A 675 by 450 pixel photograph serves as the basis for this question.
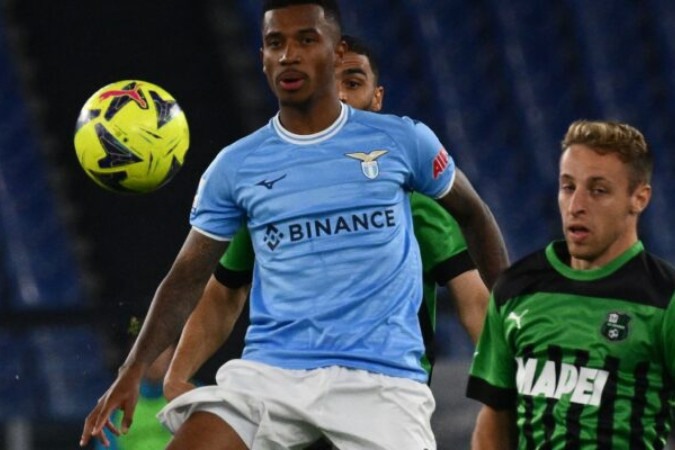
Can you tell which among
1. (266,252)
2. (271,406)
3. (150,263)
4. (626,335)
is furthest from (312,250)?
(150,263)

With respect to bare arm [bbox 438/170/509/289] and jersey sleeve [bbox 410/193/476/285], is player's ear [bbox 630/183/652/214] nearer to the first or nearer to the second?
bare arm [bbox 438/170/509/289]

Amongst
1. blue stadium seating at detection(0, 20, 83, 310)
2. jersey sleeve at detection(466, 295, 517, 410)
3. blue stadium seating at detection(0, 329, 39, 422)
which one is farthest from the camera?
blue stadium seating at detection(0, 20, 83, 310)

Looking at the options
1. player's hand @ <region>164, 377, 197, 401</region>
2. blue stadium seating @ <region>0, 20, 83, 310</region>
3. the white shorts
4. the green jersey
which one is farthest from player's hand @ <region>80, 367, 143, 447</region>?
blue stadium seating @ <region>0, 20, 83, 310</region>

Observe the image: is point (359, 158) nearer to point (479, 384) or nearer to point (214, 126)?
point (479, 384)

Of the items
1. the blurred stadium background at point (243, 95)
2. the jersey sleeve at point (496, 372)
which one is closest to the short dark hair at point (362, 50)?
Result: the jersey sleeve at point (496, 372)

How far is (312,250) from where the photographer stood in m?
4.52

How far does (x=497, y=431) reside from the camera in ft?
13.6

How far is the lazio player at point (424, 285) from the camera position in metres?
5.14

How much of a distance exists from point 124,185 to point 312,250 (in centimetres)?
126

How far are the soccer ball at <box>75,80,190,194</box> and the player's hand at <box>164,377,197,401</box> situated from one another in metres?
0.74

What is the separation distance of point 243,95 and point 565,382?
27.3 ft

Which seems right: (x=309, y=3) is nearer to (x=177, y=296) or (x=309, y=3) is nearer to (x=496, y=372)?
(x=177, y=296)

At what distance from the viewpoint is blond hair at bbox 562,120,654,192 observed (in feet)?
13.1

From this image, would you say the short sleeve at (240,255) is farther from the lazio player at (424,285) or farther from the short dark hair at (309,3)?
the short dark hair at (309,3)
